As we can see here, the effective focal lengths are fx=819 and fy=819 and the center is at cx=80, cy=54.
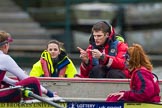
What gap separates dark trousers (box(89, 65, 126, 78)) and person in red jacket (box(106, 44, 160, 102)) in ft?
3.97

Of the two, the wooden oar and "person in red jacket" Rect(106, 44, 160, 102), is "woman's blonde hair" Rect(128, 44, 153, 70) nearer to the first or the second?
"person in red jacket" Rect(106, 44, 160, 102)

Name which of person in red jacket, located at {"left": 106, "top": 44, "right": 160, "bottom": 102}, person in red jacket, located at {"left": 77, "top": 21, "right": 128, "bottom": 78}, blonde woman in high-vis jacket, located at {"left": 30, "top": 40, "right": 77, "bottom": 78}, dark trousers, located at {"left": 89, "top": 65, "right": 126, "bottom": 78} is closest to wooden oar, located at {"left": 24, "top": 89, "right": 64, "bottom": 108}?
person in red jacket, located at {"left": 106, "top": 44, "right": 160, "bottom": 102}

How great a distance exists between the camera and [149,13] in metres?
22.4

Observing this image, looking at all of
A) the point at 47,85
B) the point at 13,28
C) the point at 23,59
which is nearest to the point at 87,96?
the point at 47,85

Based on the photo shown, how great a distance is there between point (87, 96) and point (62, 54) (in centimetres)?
82

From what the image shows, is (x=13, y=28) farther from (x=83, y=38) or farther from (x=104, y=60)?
(x=104, y=60)

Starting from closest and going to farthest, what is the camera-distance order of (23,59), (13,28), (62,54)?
1. (62,54)
2. (23,59)
3. (13,28)

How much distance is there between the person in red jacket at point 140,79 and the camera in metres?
9.12

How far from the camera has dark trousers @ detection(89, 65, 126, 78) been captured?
10531mm

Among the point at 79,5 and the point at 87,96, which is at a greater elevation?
the point at 79,5

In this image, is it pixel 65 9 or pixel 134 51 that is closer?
pixel 134 51

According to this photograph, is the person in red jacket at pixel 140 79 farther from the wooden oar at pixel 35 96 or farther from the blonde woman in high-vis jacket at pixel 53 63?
the blonde woman in high-vis jacket at pixel 53 63

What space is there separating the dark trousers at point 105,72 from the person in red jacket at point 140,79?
121 cm

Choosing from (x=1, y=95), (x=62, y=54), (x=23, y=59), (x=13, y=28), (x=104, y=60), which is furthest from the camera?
(x=13, y=28)
